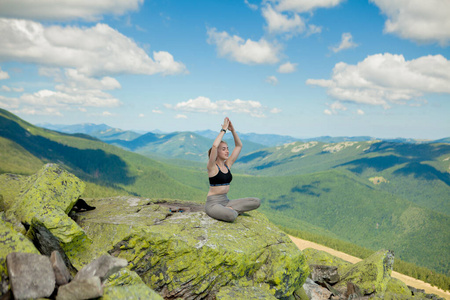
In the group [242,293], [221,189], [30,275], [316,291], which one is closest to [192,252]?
[242,293]

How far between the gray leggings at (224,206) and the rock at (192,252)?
1.36ft

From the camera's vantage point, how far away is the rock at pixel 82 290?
233 inches

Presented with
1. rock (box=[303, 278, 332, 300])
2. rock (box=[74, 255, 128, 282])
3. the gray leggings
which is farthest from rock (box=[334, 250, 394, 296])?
rock (box=[74, 255, 128, 282])

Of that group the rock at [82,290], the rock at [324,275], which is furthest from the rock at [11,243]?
the rock at [324,275]

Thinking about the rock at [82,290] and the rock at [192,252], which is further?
the rock at [192,252]

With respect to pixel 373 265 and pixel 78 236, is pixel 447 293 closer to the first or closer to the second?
pixel 373 265

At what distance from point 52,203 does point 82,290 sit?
6387mm

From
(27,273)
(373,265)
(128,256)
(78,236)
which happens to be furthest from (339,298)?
(27,273)

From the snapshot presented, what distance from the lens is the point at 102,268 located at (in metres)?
6.59

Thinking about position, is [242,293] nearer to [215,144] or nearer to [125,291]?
[125,291]

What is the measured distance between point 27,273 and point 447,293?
1871 inches

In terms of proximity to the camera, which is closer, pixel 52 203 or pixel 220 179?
pixel 52 203

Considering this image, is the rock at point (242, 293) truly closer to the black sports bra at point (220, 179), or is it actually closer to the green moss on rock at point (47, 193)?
the black sports bra at point (220, 179)

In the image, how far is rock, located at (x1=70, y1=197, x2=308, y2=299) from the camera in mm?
10758
